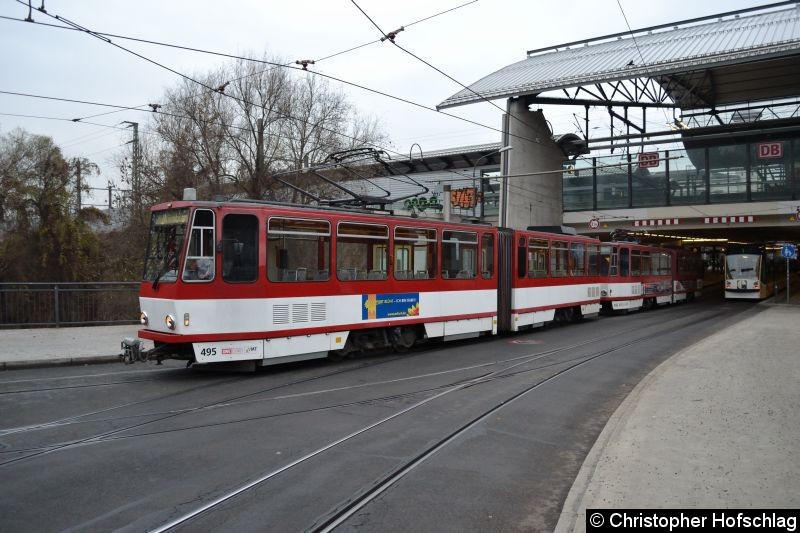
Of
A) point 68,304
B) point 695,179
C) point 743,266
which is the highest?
point 695,179

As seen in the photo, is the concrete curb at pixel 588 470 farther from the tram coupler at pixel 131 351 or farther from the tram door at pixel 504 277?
the tram door at pixel 504 277

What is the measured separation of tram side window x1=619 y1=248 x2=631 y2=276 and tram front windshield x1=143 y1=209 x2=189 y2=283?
67.6 ft

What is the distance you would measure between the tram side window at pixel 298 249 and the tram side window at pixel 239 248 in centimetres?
28

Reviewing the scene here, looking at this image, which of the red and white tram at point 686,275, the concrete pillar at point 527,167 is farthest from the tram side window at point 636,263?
the red and white tram at point 686,275

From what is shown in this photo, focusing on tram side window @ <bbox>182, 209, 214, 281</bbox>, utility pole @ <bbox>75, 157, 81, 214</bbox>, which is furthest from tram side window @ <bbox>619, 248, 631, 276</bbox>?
utility pole @ <bbox>75, 157, 81, 214</bbox>

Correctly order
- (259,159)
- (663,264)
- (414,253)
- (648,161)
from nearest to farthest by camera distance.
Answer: (414,253) < (648,161) < (259,159) < (663,264)

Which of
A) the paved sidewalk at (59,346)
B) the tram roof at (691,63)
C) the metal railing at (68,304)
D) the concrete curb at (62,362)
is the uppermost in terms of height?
the tram roof at (691,63)

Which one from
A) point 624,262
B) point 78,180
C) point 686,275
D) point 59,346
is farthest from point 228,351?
point 686,275

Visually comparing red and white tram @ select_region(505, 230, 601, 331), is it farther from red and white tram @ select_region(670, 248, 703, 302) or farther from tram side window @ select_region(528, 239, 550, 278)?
red and white tram @ select_region(670, 248, 703, 302)

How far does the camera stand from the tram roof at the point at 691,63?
79.6ft

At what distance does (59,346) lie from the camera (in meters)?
13.0

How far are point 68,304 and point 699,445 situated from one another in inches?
620

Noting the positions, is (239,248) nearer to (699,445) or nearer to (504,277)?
(699,445)

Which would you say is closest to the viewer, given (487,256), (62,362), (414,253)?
(62,362)
